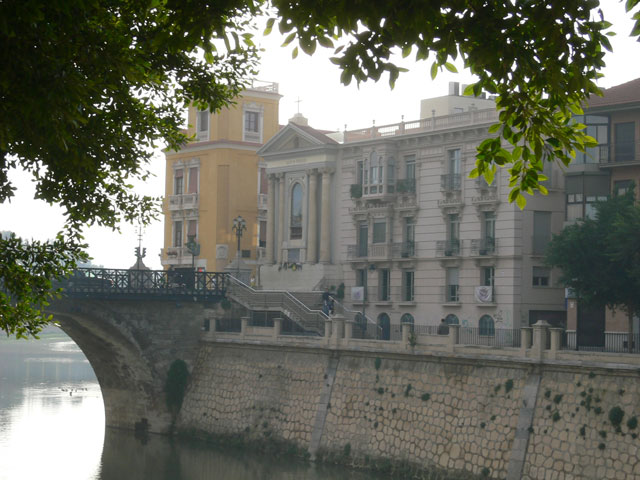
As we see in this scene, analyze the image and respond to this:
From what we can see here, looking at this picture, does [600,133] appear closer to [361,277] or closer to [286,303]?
[361,277]

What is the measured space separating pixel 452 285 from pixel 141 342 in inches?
563

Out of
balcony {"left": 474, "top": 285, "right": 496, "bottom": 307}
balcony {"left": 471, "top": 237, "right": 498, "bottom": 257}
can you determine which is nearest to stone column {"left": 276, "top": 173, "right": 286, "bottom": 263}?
balcony {"left": 471, "top": 237, "right": 498, "bottom": 257}

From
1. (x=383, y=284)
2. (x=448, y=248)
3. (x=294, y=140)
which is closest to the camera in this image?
(x=448, y=248)

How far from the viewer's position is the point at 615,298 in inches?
1734

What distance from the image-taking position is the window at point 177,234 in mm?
71938

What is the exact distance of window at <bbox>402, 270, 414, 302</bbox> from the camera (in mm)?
56594

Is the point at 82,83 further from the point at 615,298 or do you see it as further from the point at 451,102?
the point at 451,102

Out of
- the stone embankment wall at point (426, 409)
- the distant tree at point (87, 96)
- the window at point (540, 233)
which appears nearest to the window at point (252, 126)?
the stone embankment wall at point (426, 409)

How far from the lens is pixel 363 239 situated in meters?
59.4

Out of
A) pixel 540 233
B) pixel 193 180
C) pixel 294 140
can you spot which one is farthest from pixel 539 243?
pixel 193 180

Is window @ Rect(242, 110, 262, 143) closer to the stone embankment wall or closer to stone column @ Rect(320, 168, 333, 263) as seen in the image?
stone column @ Rect(320, 168, 333, 263)

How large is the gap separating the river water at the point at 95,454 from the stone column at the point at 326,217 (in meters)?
12.9

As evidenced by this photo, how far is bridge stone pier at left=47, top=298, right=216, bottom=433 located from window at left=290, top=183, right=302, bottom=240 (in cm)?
827

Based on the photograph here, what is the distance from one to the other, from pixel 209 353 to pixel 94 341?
5501 mm
